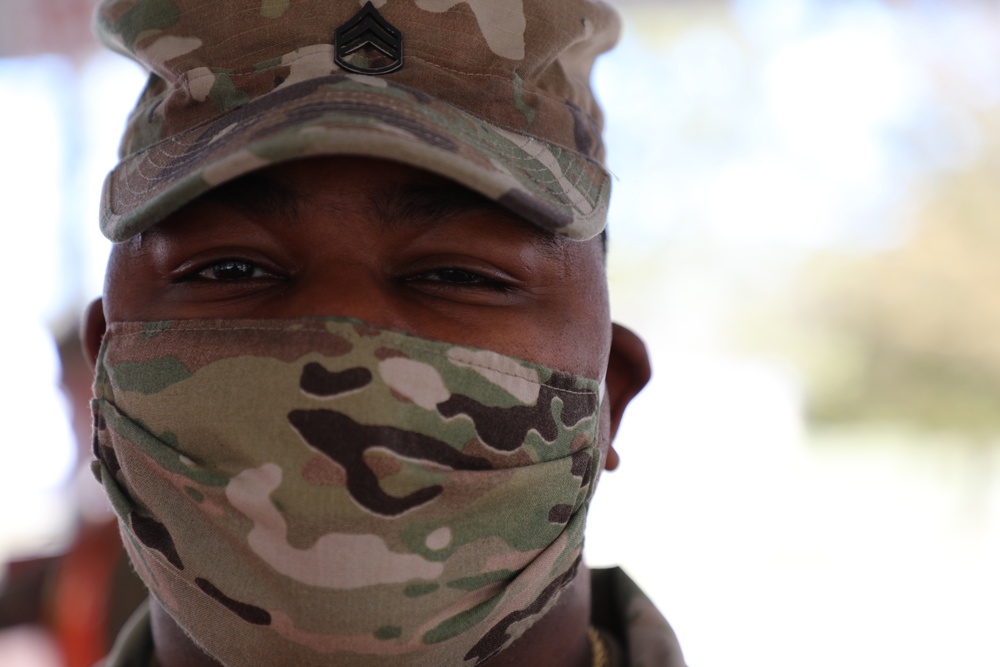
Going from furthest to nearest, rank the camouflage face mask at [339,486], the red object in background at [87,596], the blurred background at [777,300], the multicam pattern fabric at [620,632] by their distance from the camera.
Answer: the blurred background at [777,300] < the red object in background at [87,596] < the multicam pattern fabric at [620,632] < the camouflage face mask at [339,486]

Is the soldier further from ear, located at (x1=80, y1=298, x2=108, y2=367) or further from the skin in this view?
ear, located at (x1=80, y1=298, x2=108, y2=367)

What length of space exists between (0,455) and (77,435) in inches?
85.7

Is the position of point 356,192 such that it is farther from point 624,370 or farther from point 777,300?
point 777,300

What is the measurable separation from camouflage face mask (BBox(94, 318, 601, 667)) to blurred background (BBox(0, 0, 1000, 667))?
178 inches

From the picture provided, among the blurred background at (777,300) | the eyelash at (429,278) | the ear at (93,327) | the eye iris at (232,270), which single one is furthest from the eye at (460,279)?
the blurred background at (777,300)

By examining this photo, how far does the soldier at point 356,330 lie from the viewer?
3.81 feet

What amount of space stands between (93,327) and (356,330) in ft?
2.12

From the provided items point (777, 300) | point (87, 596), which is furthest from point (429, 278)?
point (777, 300)

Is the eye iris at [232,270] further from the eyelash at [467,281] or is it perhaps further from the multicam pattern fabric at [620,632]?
the multicam pattern fabric at [620,632]

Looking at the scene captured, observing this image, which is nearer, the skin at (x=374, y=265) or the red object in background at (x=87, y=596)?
the skin at (x=374, y=265)

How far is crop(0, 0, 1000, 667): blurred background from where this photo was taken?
5.81 meters

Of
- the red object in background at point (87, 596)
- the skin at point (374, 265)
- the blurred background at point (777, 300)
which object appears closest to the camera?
the skin at point (374, 265)

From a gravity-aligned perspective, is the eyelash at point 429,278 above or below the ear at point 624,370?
above

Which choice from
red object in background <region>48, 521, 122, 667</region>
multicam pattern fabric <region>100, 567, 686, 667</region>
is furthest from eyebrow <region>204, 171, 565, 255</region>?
red object in background <region>48, 521, 122, 667</region>
